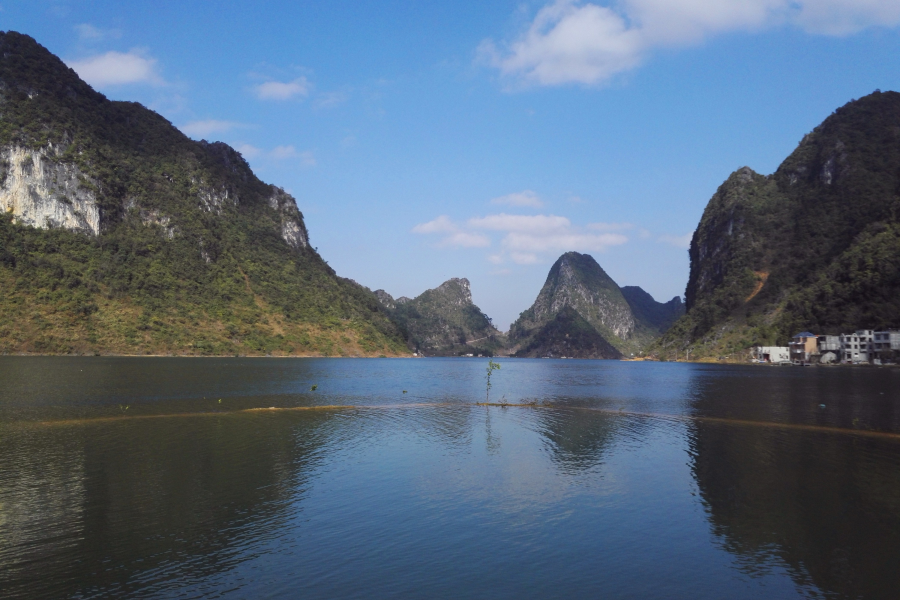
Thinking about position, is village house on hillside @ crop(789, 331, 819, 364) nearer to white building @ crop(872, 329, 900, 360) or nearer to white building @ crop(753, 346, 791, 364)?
white building @ crop(753, 346, 791, 364)

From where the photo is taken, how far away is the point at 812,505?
23.8 m

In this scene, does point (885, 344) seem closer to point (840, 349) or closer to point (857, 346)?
point (857, 346)

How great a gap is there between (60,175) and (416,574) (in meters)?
202

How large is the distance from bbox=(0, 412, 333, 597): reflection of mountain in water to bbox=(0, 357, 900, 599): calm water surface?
0.37ft

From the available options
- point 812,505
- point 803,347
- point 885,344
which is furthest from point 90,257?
point 885,344

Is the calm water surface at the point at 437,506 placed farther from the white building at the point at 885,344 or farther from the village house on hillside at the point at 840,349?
the village house on hillside at the point at 840,349

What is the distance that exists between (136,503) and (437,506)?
12.5 metres

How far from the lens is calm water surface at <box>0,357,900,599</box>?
16094 millimetres

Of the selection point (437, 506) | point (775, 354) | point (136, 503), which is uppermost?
point (775, 354)

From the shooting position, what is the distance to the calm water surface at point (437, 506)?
16094 millimetres

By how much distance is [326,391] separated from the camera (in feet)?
236

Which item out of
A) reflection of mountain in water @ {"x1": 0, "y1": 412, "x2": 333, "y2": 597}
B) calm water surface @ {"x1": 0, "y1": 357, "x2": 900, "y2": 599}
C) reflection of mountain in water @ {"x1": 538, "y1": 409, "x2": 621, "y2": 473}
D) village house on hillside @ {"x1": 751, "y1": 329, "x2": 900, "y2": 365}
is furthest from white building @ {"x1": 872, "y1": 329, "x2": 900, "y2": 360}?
reflection of mountain in water @ {"x1": 0, "y1": 412, "x2": 333, "y2": 597}

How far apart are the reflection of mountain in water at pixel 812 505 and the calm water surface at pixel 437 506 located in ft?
0.40

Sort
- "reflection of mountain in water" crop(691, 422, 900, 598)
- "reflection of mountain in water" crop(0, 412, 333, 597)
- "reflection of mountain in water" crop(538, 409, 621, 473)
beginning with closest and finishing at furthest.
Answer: "reflection of mountain in water" crop(0, 412, 333, 597)
"reflection of mountain in water" crop(691, 422, 900, 598)
"reflection of mountain in water" crop(538, 409, 621, 473)
